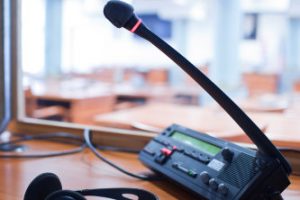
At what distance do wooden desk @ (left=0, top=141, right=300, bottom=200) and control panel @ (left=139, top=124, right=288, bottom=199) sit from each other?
3cm

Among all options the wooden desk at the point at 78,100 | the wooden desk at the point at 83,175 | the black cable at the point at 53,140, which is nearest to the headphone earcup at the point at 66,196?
the wooden desk at the point at 83,175

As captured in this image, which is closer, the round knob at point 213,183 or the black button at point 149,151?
the round knob at point 213,183

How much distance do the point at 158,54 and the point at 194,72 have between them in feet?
32.5

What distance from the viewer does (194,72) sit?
54 cm

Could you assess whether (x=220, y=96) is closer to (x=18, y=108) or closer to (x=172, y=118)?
(x=18, y=108)

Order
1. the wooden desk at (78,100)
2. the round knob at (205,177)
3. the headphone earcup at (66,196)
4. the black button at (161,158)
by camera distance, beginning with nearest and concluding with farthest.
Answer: the headphone earcup at (66,196), the round knob at (205,177), the black button at (161,158), the wooden desk at (78,100)

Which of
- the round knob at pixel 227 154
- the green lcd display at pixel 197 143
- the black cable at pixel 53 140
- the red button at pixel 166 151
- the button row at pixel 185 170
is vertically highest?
the round knob at pixel 227 154

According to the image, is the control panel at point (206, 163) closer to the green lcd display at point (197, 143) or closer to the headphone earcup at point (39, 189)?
the green lcd display at point (197, 143)

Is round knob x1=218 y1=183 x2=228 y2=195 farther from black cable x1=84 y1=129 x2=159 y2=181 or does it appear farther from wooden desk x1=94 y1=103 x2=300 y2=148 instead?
wooden desk x1=94 y1=103 x2=300 y2=148

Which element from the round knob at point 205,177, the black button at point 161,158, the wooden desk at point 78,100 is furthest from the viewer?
the wooden desk at point 78,100

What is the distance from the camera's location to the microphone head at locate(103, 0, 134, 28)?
54cm

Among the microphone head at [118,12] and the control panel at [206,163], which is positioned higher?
the microphone head at [118,12]

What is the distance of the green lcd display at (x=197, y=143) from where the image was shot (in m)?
0.68

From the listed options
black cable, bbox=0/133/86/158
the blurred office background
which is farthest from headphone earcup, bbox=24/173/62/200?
the blurred office background
